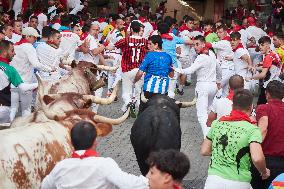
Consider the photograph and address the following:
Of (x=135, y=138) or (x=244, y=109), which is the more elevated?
(x=244, y=109)

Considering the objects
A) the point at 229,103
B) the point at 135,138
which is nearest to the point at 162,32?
the point at 229,103

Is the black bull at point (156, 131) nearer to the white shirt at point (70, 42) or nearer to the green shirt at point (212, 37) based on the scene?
the white shirt at point (70, 42)

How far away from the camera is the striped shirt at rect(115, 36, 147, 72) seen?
1273 centimetres

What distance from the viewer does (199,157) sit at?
34.4 ft

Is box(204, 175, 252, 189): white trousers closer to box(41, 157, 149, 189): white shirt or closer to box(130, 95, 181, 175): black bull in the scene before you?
box(130, 95, 181, 175): black bull

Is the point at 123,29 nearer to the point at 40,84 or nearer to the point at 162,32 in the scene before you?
the point at 162,32

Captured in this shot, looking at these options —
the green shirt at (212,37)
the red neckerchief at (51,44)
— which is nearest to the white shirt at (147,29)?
the green shirt at (212,37)

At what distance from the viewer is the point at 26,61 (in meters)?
11.5

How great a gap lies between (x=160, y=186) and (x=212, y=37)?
1337 cm

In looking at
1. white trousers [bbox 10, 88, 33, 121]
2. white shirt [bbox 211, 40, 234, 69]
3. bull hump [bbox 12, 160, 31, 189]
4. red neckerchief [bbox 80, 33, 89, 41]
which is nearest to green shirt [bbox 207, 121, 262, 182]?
bull hump [bbox 12, 160, 31, 189]

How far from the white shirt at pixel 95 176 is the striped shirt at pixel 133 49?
7955mm

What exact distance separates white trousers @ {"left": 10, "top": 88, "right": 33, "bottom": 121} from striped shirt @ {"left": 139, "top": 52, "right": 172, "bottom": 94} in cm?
225

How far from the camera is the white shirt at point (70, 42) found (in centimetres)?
1328

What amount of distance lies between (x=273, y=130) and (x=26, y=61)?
5.97 m
